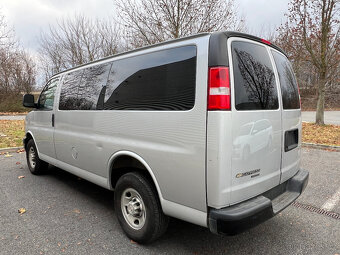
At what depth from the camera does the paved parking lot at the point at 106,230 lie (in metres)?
2.43

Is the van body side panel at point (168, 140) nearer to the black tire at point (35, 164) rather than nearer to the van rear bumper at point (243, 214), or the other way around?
the van rear bumper at point (243, 214)

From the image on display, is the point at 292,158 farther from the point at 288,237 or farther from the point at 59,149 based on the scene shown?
the point at 59,149

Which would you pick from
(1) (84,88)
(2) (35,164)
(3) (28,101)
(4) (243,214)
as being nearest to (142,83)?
(1) (84,88)

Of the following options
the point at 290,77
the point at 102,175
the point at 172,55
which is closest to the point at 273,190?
the point at 290,77

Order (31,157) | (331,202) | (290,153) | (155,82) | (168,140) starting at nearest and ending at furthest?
(168,140) < (155,82) < (290,153) < (331,202) < (31,157)

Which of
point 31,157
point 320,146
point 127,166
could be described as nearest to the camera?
point 127,166

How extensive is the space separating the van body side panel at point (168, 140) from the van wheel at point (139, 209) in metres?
0.20

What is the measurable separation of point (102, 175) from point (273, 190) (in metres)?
1.95

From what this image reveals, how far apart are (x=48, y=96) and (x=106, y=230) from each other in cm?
268

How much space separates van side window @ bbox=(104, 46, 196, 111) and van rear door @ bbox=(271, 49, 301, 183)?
108 cm

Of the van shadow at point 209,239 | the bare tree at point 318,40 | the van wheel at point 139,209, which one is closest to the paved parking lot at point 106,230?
the van shadow at point 209,239

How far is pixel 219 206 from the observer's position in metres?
1.88

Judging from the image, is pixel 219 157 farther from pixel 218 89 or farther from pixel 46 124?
pixel 46 124

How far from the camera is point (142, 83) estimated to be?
246cm
